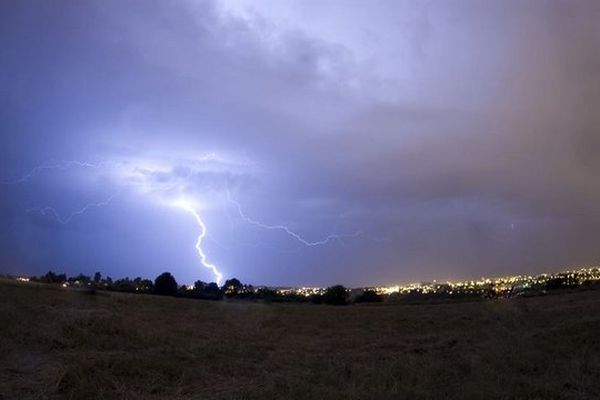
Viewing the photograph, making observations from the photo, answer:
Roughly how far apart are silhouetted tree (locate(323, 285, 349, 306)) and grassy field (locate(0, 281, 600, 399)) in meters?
39.1

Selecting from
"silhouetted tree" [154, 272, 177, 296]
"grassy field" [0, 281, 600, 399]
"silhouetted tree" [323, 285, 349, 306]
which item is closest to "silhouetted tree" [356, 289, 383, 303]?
"silhouetted tree" [323, 285, 349, 306]

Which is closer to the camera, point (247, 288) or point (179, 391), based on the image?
point (179, 391)

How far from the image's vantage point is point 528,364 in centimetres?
1700

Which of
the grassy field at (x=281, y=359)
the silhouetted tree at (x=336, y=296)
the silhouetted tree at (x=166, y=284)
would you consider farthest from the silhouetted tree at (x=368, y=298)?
the grassy field at (x=281, y=359)

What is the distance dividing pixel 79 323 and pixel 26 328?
338cm

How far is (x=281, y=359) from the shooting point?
20906 millimetres

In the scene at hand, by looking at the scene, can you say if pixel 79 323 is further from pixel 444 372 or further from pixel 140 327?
pixel 444 372

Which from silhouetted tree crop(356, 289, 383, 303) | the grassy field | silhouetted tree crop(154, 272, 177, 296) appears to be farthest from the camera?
silhouetted tree crop(356, 289, 383, 303)

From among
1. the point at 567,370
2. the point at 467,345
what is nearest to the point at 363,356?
the point at 467,345

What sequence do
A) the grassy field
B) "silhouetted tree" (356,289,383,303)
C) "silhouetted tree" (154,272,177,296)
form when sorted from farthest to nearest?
1. "silhouetted tree" (356,289,383,303)
2. "silhouetted tree" (154,272,177,296)
3. the grassy field

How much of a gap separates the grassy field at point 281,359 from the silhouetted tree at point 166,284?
37391 mm

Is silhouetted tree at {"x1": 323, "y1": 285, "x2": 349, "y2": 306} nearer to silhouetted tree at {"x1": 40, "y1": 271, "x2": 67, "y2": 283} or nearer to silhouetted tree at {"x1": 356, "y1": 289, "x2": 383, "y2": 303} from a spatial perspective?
silhouetted tree at {"x1": 356, "y1": 289, "x2": 383, "y2": 303}

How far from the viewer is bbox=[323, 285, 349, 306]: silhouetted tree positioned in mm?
74875

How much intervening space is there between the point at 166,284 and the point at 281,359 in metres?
56.8
